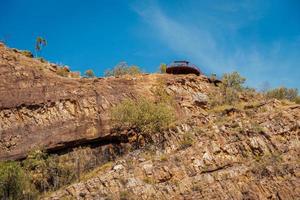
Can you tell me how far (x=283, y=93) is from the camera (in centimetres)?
6525

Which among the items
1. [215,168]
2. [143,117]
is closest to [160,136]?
[143,117]

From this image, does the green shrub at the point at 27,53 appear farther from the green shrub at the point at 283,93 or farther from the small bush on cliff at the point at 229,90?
the green shrub at the point at 283,93

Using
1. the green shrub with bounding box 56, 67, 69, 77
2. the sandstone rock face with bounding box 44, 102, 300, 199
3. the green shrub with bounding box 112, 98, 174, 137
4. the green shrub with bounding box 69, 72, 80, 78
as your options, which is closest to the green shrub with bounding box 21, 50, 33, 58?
the green shrub with bounding box 56, 67, 69, 77

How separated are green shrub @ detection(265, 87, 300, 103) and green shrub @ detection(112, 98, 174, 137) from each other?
2278cm

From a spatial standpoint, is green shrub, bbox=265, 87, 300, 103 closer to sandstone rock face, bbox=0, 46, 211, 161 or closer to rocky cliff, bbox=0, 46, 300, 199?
rocky cliff, bbox=0, 46, 300, 199

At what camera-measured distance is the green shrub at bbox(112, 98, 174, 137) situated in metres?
47.4

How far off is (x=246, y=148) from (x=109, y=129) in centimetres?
1708

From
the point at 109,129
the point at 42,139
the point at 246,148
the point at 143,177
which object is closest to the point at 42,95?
the point at 42,139

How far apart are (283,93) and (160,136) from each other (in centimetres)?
2814

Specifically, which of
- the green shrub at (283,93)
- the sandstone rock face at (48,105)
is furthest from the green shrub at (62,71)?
the green shrub at (283,93)

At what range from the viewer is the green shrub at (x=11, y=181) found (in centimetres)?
4075

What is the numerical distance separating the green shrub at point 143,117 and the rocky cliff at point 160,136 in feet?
4.39

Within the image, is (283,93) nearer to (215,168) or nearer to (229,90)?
(229,90)

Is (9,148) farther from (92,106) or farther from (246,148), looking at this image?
(246,148)
